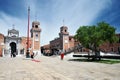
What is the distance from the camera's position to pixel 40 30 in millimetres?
71000

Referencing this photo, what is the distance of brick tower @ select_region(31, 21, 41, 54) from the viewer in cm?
6744

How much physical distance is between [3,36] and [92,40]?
43.5m

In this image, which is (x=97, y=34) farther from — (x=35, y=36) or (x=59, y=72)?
(x=35, y=36)

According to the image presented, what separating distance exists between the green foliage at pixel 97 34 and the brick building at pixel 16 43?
3833cm

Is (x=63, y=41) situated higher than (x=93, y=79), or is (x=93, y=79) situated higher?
(x=63, y=41)

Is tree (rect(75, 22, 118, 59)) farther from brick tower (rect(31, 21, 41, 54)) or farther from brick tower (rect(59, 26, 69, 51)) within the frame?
brick tower (rect(59, 26, 69, 51))

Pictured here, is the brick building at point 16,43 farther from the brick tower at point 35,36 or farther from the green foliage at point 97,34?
the green foliage at point 97,34

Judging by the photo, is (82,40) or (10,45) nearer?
(82,40)

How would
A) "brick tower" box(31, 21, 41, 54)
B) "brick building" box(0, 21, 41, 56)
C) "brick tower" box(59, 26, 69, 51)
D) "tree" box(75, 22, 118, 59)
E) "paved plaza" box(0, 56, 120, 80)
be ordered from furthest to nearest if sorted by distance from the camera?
"brick tower" box(59, 26, 69, 51) → "brick tower" box(31, 21, 41, 54) → "brick building" box(0, 21, 41, 56) → "tree" box(75, 22, 118, 59) → "paved plaza" box(0, 56, 120, 80)

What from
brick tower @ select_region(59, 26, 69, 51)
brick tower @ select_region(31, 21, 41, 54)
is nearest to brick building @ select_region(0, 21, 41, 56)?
brick tower @ select_region(31, 21, 41, 54)

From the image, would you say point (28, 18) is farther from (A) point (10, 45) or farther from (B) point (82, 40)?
(A) point (10, 45)

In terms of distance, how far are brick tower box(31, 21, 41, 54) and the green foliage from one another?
1603 inches

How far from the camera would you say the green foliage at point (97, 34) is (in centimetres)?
2731

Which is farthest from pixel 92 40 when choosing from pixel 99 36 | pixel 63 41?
pixel 63 41
